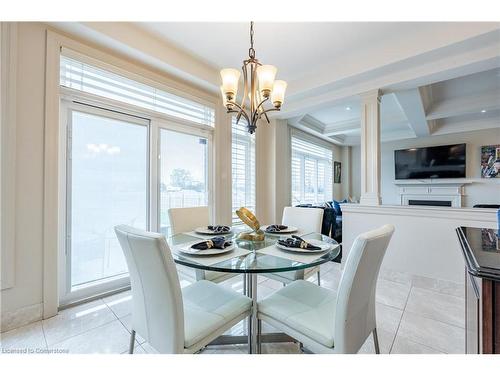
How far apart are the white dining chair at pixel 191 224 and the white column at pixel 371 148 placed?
79.6 inches

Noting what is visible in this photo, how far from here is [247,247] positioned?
1576 mm

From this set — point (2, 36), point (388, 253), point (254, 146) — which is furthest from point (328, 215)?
point (2, 36)

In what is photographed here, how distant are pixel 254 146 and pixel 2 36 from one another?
299 centimetres

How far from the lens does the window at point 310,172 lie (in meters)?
5.23

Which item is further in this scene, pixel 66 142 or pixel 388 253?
pixel 388 253

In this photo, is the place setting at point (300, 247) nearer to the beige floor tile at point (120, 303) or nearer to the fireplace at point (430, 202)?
the beige floor tile at point (120, 303)

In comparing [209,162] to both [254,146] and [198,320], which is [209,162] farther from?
[198,320]

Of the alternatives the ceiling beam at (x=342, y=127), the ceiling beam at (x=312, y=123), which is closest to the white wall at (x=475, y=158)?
the ceiling beam at (x=342, y=127)

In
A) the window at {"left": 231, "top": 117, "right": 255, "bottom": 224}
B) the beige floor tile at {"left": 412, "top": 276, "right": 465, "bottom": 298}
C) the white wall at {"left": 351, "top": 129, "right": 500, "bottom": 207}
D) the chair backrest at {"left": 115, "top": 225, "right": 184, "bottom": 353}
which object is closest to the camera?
the chair backrest at {"left": 115, "top": 225, "right": 184, "bottom": 353}

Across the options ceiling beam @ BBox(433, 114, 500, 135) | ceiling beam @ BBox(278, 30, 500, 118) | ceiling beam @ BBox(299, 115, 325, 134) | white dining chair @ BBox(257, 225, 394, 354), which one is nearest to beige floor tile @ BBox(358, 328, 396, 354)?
white dining chair @ BBox(257, 225, 394, 354)

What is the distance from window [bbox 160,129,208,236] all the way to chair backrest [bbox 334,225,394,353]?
2298 millimetres

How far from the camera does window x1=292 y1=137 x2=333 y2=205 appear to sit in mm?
5230

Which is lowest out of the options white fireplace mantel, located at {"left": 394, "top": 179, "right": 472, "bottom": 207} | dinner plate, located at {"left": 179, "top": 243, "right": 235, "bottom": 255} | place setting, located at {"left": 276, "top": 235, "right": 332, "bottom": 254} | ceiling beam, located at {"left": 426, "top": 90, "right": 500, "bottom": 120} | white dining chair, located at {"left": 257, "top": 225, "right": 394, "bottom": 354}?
white dining chair, located at {"left": 257, "top": 225, "right": 394, "bottom": 354}

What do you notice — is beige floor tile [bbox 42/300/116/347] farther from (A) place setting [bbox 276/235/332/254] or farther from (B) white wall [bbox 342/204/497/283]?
(B) white wall [bbox 342/204/497/283]
